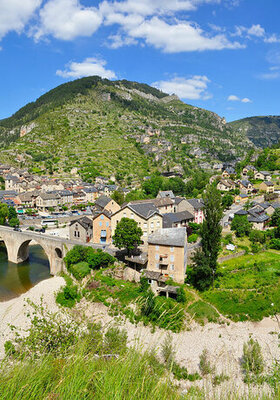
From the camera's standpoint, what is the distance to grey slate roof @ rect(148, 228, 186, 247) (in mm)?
36219

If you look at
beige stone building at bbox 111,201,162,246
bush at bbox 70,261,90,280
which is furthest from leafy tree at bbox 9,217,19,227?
beige stone building at bbox 111,201,162,246

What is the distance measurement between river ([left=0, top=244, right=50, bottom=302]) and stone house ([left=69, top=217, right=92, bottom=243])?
8.33m

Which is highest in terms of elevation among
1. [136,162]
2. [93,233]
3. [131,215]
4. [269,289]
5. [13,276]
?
[136,162]

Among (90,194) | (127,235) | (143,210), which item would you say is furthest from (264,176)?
(127,235)

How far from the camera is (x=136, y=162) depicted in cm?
16075

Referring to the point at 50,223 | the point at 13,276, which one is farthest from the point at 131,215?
the point at 50,223

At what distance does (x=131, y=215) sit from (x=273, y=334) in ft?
86.8

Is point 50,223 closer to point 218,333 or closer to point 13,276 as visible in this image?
point 13,276

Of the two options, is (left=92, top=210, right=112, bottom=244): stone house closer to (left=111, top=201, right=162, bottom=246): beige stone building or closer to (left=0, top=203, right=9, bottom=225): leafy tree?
(left=111, top=201, right=162, bottom=246): beige stone building

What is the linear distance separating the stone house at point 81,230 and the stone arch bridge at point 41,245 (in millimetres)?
3098

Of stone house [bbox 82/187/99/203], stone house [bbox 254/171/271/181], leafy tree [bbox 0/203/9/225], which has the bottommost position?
leafy tree [bbox 0/203/9/225]

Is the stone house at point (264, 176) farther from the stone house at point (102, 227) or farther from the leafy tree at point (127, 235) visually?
the leafy tree at point (127, 235)

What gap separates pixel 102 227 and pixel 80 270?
11.5 meters

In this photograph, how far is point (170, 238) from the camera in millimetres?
37188
